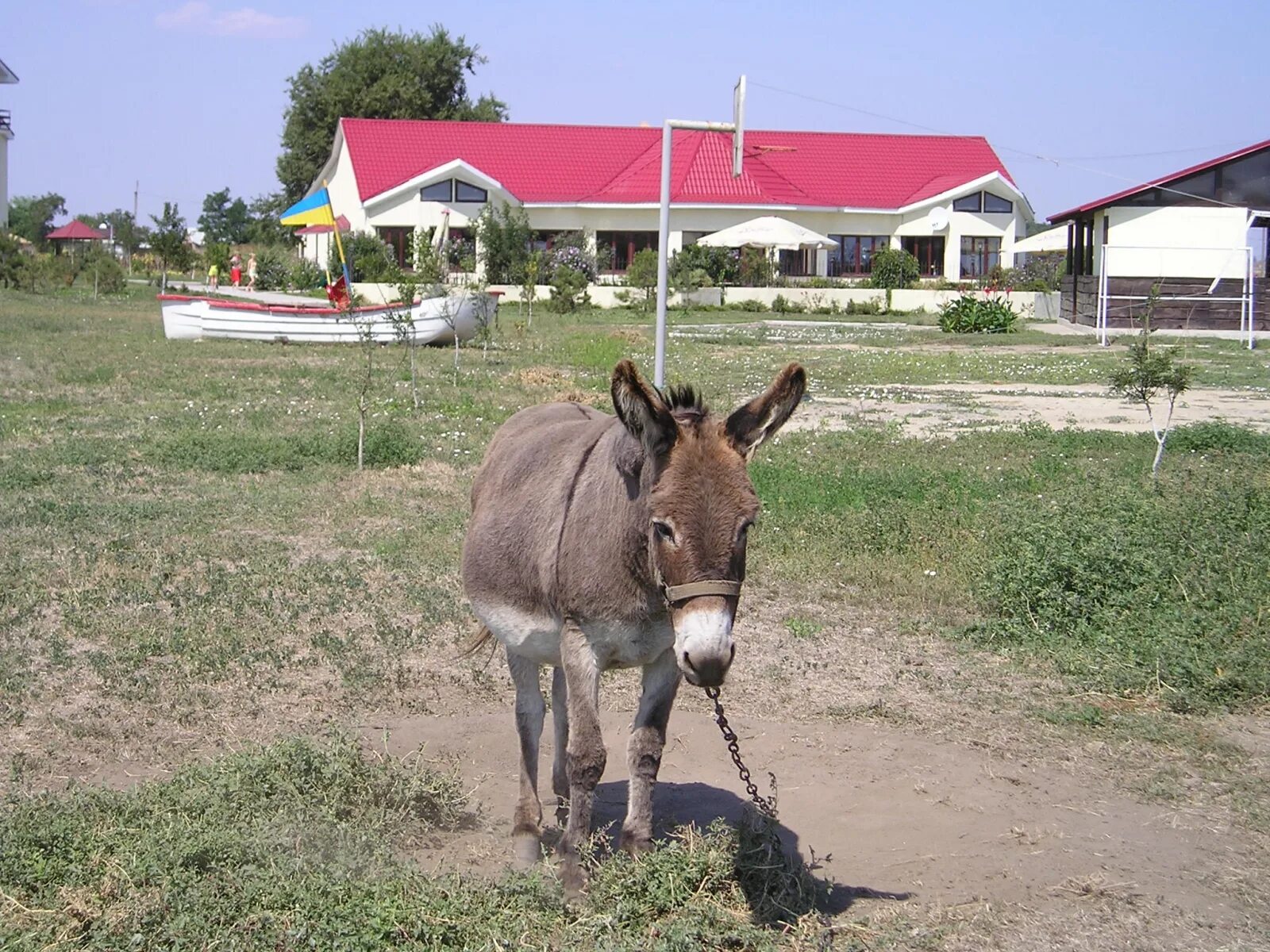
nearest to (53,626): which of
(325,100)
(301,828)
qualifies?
(301,828)

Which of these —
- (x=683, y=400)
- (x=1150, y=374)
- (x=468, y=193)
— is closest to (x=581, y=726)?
(x=683, y=400)

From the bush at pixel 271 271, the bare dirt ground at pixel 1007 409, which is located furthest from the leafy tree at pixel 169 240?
the bare dirt ground at pixel 1007 409

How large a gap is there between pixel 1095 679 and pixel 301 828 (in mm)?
4740

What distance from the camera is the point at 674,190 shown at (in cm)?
5388

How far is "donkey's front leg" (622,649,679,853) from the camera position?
5059mm

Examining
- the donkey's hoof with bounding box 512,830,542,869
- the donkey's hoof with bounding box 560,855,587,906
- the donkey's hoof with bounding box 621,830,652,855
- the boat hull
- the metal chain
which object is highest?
the boat hull

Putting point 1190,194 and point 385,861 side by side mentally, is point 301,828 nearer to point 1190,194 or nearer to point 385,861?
point 385,861

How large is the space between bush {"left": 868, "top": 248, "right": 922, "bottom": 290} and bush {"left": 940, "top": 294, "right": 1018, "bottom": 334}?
12191mm

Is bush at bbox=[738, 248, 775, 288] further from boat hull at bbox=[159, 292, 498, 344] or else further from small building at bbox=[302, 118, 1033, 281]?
boat hull at bbox=[159, 292, 498, 344]

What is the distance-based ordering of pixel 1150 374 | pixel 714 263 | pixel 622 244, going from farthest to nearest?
pixel 622 244, pixel 714 263, pixel 1150 374

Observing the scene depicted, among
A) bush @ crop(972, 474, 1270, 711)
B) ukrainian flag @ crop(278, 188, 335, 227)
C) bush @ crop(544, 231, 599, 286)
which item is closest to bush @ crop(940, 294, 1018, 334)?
bush @ crop(544, 231, 599, 286)

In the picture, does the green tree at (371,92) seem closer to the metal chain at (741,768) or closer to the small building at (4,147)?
the small building at (4,147)

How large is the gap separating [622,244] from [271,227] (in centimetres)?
2682

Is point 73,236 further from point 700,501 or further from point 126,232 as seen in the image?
point 700,501
